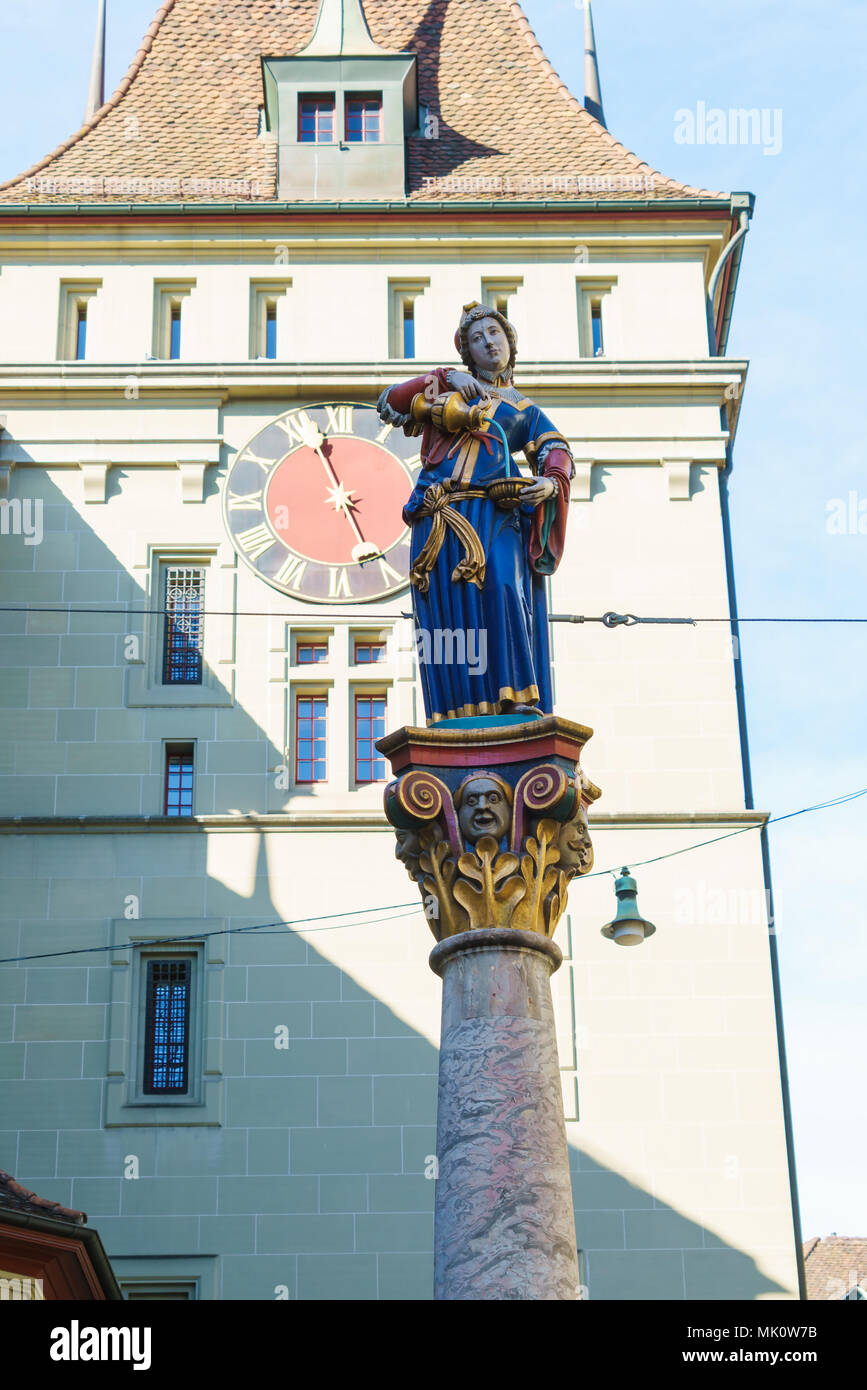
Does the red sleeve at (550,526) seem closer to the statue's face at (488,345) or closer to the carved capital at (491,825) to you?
the statue's face at (488,345)

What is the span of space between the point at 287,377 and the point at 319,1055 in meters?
9.41

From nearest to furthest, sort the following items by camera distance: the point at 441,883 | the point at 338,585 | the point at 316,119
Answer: the point at 441,883 → the point at 338,585 → the point at 316,119

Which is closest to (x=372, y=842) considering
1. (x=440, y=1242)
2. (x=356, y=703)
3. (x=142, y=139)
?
(x=356, y=703)

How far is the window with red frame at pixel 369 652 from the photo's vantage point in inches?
1129

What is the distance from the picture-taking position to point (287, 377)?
30000mm

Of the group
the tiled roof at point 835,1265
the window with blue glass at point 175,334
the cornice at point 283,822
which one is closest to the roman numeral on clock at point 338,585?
the cornice at point 283,822

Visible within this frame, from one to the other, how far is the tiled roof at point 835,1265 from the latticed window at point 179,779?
2353cm

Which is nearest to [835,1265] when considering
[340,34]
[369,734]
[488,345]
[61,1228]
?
[369,734]

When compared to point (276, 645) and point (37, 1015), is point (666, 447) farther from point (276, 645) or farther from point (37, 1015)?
point (37, 1015)

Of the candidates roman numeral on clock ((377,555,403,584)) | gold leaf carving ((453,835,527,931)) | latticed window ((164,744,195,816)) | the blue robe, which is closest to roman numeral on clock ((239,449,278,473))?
roman numeral on clock ((377,555,403,584))

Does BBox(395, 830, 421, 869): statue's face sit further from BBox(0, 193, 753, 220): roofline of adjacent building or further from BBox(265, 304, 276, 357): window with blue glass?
BBox(0, 193, 753, 220): roofline of adjacent building

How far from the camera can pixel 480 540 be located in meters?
13.1

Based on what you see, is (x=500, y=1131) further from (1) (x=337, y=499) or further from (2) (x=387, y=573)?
(1) (x=337, y=499)

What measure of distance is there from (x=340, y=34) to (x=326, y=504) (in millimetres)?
8998
